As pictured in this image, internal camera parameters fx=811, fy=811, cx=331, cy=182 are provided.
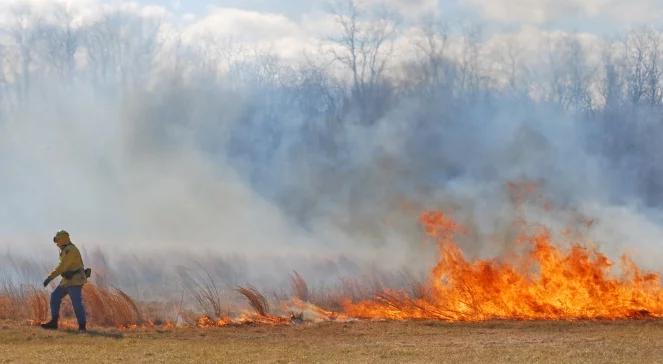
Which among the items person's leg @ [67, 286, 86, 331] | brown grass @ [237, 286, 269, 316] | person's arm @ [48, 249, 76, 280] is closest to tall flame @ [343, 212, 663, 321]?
brown grass @ [237, 286, 269, 316]

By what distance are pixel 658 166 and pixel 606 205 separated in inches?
263

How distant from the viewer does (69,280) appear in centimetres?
1683

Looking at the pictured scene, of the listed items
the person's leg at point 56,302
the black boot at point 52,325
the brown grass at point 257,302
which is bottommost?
the brown grass at point 257,302

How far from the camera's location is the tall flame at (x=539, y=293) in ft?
62.8

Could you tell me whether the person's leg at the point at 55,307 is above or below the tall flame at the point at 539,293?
above

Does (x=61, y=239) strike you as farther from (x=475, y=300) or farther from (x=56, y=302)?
(x=475, y=300)

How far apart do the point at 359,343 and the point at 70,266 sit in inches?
246

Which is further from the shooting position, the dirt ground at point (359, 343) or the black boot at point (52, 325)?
the black boot at point (52, 325)

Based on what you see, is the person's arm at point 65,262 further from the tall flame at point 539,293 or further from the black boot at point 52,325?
the tall flame at point 539,293

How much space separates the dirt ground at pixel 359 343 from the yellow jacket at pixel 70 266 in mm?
1048

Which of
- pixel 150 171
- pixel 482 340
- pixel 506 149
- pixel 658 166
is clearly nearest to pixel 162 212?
pixel 150 171

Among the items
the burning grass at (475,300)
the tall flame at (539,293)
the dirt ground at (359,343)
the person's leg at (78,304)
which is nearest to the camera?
the dirt ground at (359,343)

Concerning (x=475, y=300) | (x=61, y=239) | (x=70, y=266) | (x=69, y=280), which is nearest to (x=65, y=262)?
(x=70, y=266)

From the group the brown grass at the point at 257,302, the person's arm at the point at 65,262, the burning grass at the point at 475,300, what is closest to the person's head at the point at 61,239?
the person's arm at the point at 65,262
